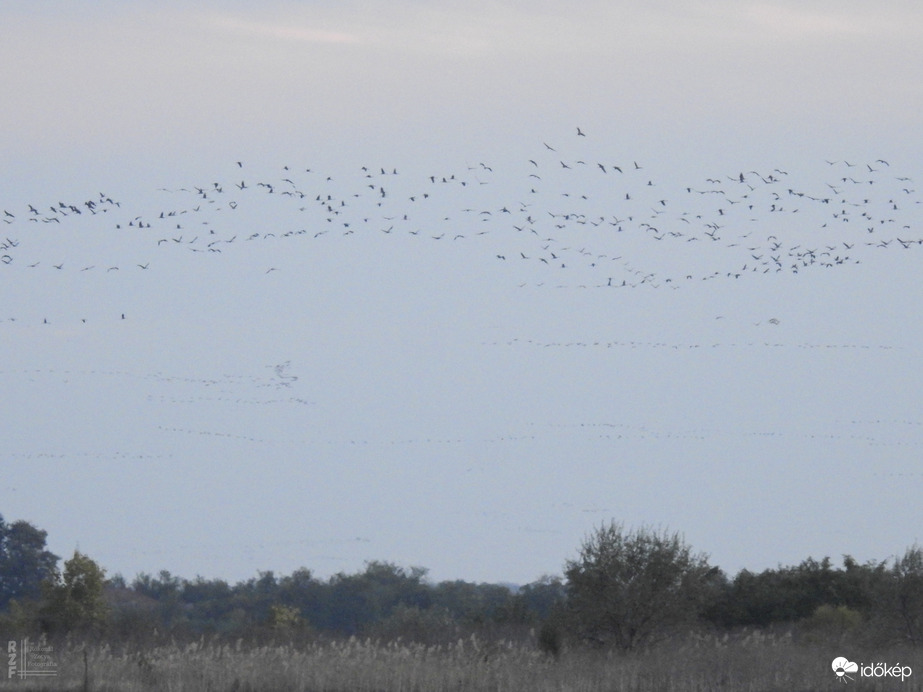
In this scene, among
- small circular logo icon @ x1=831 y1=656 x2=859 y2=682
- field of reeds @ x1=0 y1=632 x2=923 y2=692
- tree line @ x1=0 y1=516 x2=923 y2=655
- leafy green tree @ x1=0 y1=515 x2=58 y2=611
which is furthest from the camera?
leafy green tree @ x1=0 y1=515 x2=58 y2=611

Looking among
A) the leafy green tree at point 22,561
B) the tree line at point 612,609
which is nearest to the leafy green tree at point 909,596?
the tree line at point 612,609

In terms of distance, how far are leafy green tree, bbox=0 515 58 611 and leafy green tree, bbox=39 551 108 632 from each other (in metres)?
45.8

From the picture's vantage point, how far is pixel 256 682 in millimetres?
31562

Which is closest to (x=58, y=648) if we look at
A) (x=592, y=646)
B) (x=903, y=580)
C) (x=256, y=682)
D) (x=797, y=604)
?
(x=256, y=682)

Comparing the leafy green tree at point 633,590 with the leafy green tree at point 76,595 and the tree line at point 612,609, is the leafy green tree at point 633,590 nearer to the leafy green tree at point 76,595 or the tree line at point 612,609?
the tree line at point 612,609

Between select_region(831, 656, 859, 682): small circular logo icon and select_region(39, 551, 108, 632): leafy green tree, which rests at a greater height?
select_region(39, 551, 108, 632): leafy green tree

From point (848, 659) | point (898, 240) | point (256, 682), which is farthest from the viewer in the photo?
point (898, 240)

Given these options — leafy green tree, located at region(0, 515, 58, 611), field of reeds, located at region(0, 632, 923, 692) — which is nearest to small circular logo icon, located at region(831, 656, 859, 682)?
field of reeds, located at region(0, 632, 923, 692)

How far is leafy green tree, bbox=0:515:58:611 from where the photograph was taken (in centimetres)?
10075

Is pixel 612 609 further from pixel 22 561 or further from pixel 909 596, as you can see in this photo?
pixel 22 561

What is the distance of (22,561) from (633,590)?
7470cm

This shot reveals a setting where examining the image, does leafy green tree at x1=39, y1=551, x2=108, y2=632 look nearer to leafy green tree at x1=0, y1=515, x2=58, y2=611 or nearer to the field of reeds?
the field of reeds

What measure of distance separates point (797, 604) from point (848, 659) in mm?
20249

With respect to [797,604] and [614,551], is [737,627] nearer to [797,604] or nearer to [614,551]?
[797,604]
